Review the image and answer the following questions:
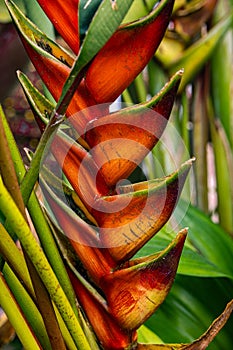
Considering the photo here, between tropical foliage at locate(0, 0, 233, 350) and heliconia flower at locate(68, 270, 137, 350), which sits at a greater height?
tropical foliage at locate(0, 0, 233, 350)

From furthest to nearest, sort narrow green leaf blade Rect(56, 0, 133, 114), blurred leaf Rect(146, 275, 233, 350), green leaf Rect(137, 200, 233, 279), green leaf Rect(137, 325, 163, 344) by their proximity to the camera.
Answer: green leaf Rect(137, 200, 233, 279) < blurred leaf Rect(146, 275, 233, 350) < green leaf Rect(137, 325, 163, 344) < narrow green leaf blade Rect(56, 0, 133, 114)

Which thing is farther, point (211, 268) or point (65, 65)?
point (211, 268)

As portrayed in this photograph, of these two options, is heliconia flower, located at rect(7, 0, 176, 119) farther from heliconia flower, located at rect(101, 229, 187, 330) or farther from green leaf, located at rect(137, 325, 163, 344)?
green leaf, located at rect(137, 325, 163, 344)

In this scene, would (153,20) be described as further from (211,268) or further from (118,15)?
(211,268)

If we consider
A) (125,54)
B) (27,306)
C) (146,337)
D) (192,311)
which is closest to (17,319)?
(27,306)

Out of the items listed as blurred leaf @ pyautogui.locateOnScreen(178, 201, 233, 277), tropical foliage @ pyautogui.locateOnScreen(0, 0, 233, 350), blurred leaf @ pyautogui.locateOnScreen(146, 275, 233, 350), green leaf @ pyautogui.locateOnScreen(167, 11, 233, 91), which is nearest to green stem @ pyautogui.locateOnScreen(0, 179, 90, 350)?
tropical foliage @ pyautogui.locateOnScreen(0, 0, 233, 350)

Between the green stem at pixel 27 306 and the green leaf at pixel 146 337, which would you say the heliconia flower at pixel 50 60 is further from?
the green leaf at pixel 146 337

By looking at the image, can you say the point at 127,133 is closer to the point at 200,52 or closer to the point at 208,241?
the point at 208,241

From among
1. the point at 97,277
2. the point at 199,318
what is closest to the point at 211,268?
the point at 199,318
